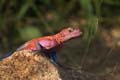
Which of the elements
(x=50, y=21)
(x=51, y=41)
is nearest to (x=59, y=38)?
(x=51, y=41)

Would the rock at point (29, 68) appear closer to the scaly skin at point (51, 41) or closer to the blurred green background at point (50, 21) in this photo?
the scaly skin at point (51, 41)

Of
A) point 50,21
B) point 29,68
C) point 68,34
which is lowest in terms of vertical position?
point 50,21

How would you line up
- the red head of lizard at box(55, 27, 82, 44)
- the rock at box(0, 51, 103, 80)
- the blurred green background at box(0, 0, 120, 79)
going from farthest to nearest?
the blurred green background at box(0, 0, 120, 79) < the red head of lizard at box(55, 27, 82, 44) < the rock at box(0, 51, 103, 80)

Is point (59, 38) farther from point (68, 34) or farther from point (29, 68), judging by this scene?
point (29, 68)

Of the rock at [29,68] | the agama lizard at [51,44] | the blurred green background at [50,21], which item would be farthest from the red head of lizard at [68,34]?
the blurred green background at [50,21]

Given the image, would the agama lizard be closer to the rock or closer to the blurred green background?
the rock

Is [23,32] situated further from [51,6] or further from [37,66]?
[37,66]

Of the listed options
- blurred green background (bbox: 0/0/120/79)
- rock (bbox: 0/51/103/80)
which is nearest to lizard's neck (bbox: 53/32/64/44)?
rock (bbox: 0/51/103/80)

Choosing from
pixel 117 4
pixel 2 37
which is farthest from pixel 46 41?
pixel 2 37
